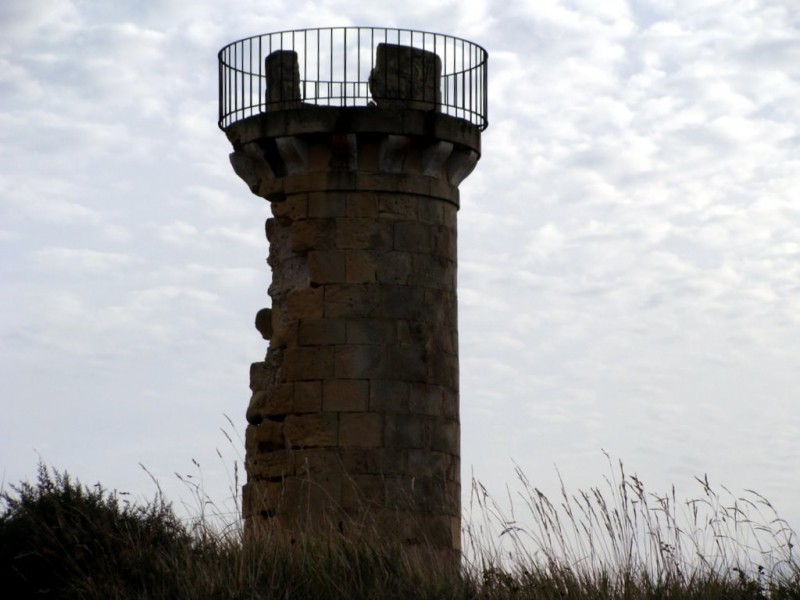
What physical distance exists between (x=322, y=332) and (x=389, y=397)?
2.85 ft

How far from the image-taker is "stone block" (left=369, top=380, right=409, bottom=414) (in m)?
13.4

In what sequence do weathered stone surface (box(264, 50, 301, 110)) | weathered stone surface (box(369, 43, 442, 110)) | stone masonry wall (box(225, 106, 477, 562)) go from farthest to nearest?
1. weathered stone surface (box(264, 50, 301, 110))
2. weathered stone surface (box(369, 43, 442, 110))
3. stone masonry wall (box(225, 106, 477, 562))

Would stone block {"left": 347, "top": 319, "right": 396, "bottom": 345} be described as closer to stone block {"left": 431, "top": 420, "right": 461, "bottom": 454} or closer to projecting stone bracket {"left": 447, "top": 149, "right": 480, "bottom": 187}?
stone block {"left": 431, "top": 420, "right": 461, "bottom": 454}

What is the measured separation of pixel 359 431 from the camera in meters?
13.3

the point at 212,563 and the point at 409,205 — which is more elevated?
the point at 409,205

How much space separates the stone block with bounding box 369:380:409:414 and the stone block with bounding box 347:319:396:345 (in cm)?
39

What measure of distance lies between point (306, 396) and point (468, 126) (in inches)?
126

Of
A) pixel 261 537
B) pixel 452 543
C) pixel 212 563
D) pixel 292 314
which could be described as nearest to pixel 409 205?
pixel 292 314

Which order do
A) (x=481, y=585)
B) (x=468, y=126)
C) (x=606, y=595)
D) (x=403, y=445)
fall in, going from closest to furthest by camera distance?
(x=606, y=595), (x=481, y=585), (x=403, y=445), (x=468, y=126)

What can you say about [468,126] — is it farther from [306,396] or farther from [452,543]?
[452,543]

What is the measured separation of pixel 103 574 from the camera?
967 cm

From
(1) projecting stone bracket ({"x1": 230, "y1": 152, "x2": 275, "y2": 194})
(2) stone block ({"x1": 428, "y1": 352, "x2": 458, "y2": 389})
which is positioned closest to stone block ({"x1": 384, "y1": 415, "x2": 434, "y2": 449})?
(2) stone block ({"x1": 428, "y1": 352, "x2": 458, "y2": 389})

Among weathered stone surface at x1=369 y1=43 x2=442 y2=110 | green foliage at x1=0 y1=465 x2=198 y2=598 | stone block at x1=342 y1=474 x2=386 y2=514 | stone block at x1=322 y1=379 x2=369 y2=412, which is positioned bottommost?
green foliage at x1=0 y1=465 x2=198 y2=598

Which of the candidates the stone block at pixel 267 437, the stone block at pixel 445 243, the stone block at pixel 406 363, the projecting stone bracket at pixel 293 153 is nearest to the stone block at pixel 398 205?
the stone block at pixel 445 243
